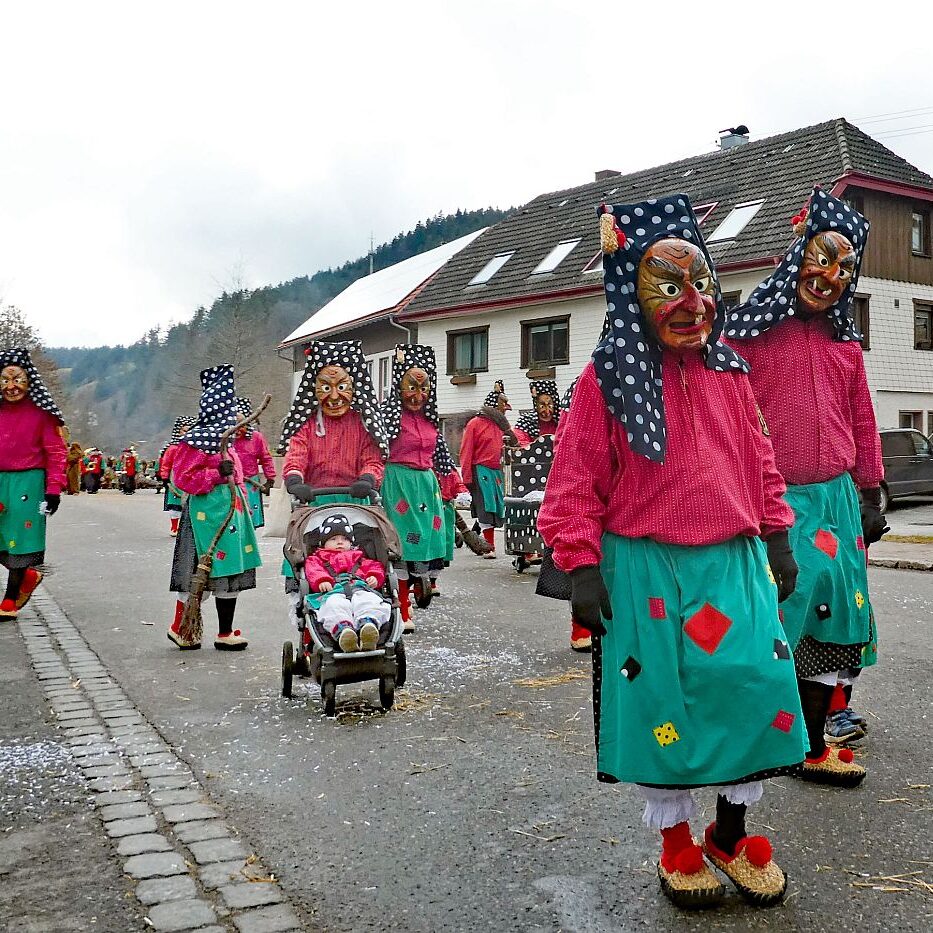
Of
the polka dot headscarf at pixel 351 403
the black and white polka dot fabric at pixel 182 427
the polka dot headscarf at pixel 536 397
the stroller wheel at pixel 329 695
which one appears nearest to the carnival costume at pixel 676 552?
the stroller wheel at pixel 329 695

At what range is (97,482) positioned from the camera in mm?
46250

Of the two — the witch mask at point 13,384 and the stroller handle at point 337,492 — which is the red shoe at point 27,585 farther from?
the stroller handle at point 337,492

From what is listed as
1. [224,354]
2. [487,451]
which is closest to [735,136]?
[487,451]

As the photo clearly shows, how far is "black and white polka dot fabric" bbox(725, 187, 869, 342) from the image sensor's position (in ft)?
14.5

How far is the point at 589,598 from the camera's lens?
124 inches

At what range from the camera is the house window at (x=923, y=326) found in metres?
26.1

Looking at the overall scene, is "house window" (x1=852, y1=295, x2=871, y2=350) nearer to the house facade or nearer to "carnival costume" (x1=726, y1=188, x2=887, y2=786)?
the house facade

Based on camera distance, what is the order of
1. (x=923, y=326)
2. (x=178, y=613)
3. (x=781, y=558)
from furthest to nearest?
(x=923, y=326)
(x=178, y=613)
(x=781, y=558)

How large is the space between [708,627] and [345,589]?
125 inches

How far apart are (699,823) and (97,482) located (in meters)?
45.5

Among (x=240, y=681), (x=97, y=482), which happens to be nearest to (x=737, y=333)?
(x=240, y=681)

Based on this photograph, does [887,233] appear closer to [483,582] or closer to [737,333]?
[483,582]

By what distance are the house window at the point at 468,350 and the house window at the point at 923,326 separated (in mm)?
11202

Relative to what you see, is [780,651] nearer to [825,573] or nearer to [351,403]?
[825,573]
